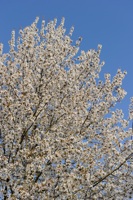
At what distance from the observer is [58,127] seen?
556 inches

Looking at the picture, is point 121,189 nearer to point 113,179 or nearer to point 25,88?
point 113,179

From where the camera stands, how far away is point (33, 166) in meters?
12.1

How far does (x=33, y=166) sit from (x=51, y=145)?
4.05 feet

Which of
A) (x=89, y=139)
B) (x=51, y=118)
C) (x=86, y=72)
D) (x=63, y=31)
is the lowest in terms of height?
(x=89, y=139)

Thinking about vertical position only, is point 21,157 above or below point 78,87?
below

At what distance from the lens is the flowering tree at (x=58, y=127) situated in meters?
12.1

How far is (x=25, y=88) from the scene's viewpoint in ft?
47.8

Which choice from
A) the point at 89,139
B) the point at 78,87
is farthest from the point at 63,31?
the point at 89,139

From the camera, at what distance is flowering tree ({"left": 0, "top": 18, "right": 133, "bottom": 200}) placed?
1208 cm

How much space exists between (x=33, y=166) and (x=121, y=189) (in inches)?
165

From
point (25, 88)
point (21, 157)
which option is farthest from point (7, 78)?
point (21, 157)

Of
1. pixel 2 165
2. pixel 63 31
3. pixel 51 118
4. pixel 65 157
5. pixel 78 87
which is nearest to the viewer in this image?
pixel 65 157

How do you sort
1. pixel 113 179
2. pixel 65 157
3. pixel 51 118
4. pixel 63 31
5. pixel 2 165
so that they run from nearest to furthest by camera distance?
pixel 65 157 → pixel 2 165 → pixel 113 179 → pixel 51 118 → pixel 63 31

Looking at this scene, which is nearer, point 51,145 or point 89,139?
point 51,145
